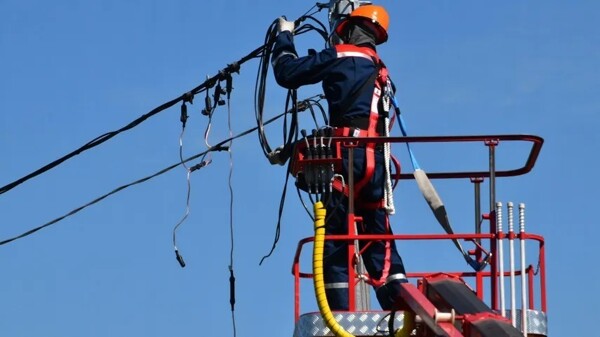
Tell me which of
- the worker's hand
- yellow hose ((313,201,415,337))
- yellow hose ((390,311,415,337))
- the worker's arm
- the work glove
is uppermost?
the worker's hand

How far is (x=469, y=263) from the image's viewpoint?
10.7 m

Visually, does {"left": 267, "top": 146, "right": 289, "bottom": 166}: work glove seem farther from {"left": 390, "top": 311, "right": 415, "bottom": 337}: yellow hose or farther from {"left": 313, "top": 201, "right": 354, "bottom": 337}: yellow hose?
{"left": 390, "top": 311, "right": 415, "bottom": 337}: yellow hose

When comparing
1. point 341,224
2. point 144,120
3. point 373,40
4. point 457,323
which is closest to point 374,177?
point 341,224

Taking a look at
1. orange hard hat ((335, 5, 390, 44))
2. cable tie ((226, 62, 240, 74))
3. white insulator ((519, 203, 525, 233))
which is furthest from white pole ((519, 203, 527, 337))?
cable tie ((226, 62, 240, 74))

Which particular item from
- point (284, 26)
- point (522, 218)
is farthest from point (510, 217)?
point (284, 26)

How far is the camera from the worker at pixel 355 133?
426 inches

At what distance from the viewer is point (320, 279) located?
30.9 ft

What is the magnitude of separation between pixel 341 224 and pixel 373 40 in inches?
67.3

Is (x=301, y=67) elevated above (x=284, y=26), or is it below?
below

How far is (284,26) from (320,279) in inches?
127

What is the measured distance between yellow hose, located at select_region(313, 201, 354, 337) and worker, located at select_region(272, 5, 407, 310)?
3.27 ft

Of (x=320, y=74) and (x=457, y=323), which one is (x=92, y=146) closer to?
(x=320, y=74)

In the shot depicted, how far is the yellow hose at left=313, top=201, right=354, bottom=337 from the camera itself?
9320mm

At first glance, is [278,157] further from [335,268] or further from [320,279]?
[320,279]
